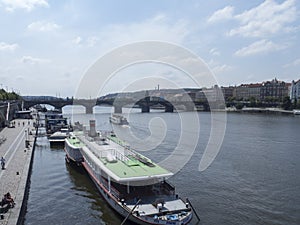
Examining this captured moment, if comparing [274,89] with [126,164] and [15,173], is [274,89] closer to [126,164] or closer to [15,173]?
[126,164]

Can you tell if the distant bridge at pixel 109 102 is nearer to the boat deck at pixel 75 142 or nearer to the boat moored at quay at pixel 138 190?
the boat deck at pixel 75 142

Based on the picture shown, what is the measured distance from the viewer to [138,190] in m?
14.4

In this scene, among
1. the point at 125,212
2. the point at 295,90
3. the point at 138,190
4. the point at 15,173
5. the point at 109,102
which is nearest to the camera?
the point at 125,212

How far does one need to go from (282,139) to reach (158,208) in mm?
28182

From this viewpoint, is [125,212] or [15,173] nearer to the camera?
[125,212]

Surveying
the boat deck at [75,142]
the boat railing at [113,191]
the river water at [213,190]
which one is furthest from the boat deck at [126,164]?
the boat deck at [75,142]

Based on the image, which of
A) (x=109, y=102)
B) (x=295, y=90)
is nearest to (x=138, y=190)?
(x=109, y=102)

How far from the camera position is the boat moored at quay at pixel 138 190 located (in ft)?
40.3

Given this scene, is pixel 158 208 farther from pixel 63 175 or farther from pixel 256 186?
pixel 63 175

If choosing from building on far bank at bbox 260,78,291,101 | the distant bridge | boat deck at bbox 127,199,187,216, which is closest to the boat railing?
boat deck at bbox 127,199,187,216

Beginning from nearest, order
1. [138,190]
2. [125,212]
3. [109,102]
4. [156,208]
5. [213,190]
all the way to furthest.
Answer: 1. [156,208]
2. [125,212]
3. [138,190]
4. [213,190]
5. [109,102]

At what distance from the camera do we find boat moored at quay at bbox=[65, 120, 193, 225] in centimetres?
1228

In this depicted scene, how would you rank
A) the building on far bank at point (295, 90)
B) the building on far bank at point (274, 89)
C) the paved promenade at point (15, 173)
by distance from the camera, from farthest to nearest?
the building on far bank at point (274, 89), the building on far bank at point (295, 90), the paved promenade at point (15, 173)

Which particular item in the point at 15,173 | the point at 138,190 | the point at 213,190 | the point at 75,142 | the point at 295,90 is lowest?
the point at 213,190
